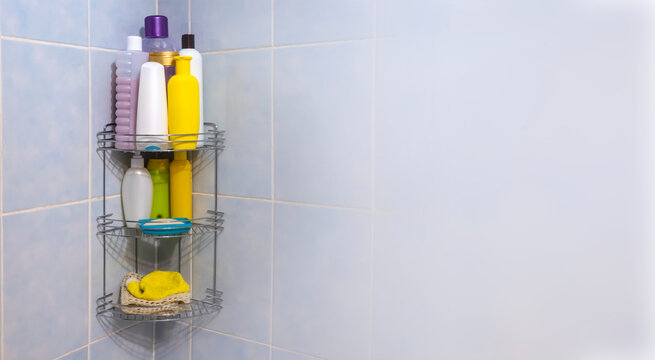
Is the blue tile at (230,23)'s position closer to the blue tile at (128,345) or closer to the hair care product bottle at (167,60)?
the hair care product bottle at (167,60)

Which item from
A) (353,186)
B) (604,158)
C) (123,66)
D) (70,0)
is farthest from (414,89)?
(70,0)

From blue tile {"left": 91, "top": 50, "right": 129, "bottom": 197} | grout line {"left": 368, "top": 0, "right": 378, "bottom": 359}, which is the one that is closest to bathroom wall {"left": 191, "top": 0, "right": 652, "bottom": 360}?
grout line {"left": 368, "top": 0, "right": 378, "bottom": 359}

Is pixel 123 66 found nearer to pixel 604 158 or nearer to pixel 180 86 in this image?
pixel 180 86

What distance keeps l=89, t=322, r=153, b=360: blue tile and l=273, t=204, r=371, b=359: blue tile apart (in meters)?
0.39

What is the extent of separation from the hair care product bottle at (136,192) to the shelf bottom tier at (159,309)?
0.65 feet

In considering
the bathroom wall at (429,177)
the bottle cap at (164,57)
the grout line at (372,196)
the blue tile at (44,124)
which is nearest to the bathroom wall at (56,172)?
the blue tile at (44,124)

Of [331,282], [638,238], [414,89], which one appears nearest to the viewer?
[638,238]

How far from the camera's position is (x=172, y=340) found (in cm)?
139

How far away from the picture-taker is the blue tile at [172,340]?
1375 mm

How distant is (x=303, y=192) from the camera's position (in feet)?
3.87


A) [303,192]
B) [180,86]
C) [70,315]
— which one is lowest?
[70,315]

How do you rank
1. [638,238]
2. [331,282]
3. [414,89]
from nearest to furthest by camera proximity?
[638,238], [414,89], [331,282]

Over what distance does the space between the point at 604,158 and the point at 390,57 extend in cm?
45

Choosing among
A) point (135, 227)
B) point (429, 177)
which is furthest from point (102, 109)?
point (429, 177)
